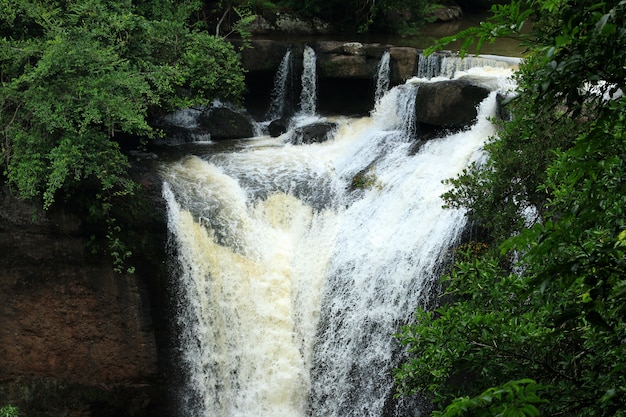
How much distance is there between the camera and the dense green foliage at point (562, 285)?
2.61m

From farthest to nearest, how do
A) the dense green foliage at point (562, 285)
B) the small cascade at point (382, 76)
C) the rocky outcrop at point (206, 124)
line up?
the small cascade at point (382, 76) < the rocky outcrop at point (206, 124) < the dense green foliage at point (562, 285)

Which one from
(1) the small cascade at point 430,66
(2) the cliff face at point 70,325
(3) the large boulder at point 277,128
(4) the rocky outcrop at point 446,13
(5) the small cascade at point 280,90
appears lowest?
(2) the cliff face at point 70,325

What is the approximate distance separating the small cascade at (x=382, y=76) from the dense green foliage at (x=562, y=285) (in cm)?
826

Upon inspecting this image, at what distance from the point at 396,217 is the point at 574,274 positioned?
25.4 ft

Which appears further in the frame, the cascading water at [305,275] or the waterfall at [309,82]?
the waterfall at [309,82]

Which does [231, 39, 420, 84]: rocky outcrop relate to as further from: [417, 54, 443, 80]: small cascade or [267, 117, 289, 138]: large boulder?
[267, 117, 289, 138]: large boulder

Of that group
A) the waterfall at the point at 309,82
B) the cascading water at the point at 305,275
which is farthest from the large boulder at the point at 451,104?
the waterfall at the point at 309,82

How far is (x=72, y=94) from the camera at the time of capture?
963cm

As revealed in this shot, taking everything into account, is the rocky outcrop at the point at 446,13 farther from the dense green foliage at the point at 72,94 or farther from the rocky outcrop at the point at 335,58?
the dense green foliage at the point at 72,94

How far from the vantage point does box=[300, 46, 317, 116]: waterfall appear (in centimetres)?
1559

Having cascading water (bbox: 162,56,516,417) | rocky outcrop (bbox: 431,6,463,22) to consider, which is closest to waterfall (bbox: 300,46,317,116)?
cascading water (bbox: 162,56,516,417)

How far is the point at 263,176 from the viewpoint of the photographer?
11867mm

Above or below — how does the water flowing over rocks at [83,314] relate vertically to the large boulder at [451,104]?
below

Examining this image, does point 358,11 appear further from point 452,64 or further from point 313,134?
point 313,134
